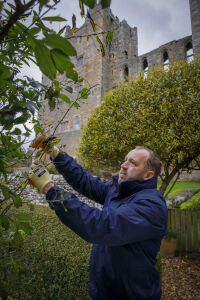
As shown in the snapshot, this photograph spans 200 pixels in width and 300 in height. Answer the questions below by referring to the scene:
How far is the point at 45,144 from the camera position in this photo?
4.67ft

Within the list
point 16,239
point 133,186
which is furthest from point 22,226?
point 133,186

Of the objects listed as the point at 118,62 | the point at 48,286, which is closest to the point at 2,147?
the point at 48,286

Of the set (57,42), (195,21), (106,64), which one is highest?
(106,64)

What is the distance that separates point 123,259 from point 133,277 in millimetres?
160

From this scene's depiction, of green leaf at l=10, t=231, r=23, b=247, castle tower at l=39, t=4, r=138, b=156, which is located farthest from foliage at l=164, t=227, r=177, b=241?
castle tower at l=39, t=4, r=138, b=156

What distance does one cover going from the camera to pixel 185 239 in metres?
6.52

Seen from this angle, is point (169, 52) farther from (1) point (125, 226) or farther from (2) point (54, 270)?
(1) point (125, 226)

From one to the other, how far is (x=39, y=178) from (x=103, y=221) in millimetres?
558

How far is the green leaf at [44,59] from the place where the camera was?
467 mm

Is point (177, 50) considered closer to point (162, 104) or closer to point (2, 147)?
point (162, 104)

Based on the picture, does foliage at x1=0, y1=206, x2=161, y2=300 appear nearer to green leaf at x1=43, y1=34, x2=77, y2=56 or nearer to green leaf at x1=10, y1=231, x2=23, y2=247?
green leaf at x1=10, y1=231, x2=23, y2=247

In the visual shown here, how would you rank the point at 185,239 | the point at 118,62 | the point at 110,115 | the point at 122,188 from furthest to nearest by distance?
the point at 118,62, the point at 110,115, the point at 185,239, the point at 122,188

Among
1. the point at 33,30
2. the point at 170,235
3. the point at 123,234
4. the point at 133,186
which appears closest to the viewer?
the point at 33,30

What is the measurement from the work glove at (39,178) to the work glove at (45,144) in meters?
0.15
